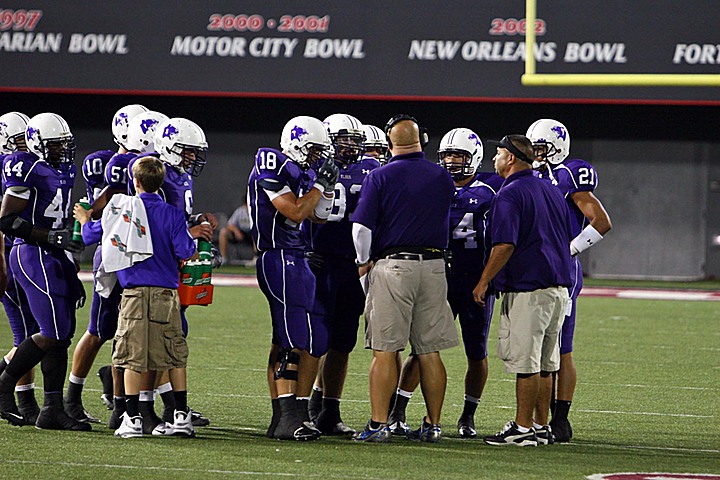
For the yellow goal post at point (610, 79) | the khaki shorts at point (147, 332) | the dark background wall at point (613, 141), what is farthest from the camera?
the dark background wall at point (613, 141)

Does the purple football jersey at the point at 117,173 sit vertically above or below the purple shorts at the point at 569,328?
above

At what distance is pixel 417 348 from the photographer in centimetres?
648

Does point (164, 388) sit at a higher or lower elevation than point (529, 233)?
lower

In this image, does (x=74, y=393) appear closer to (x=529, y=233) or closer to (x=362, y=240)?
(x=362, y=240)

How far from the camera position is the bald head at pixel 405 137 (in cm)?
652

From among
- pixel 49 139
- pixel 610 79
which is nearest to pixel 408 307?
pixel 49 139

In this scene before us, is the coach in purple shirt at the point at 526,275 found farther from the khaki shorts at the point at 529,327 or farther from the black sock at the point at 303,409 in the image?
the black sock at the point at 303,409

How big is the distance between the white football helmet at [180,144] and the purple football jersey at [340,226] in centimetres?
78

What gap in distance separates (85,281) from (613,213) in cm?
922

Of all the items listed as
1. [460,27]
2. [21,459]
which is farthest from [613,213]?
[21,459]

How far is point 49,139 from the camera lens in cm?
682

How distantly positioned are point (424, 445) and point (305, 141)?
1802 mm

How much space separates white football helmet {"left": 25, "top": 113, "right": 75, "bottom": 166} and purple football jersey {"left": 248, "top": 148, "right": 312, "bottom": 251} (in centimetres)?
118

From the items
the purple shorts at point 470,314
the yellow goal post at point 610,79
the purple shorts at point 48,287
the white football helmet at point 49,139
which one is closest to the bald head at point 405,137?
the purple shorts at point 470,314
